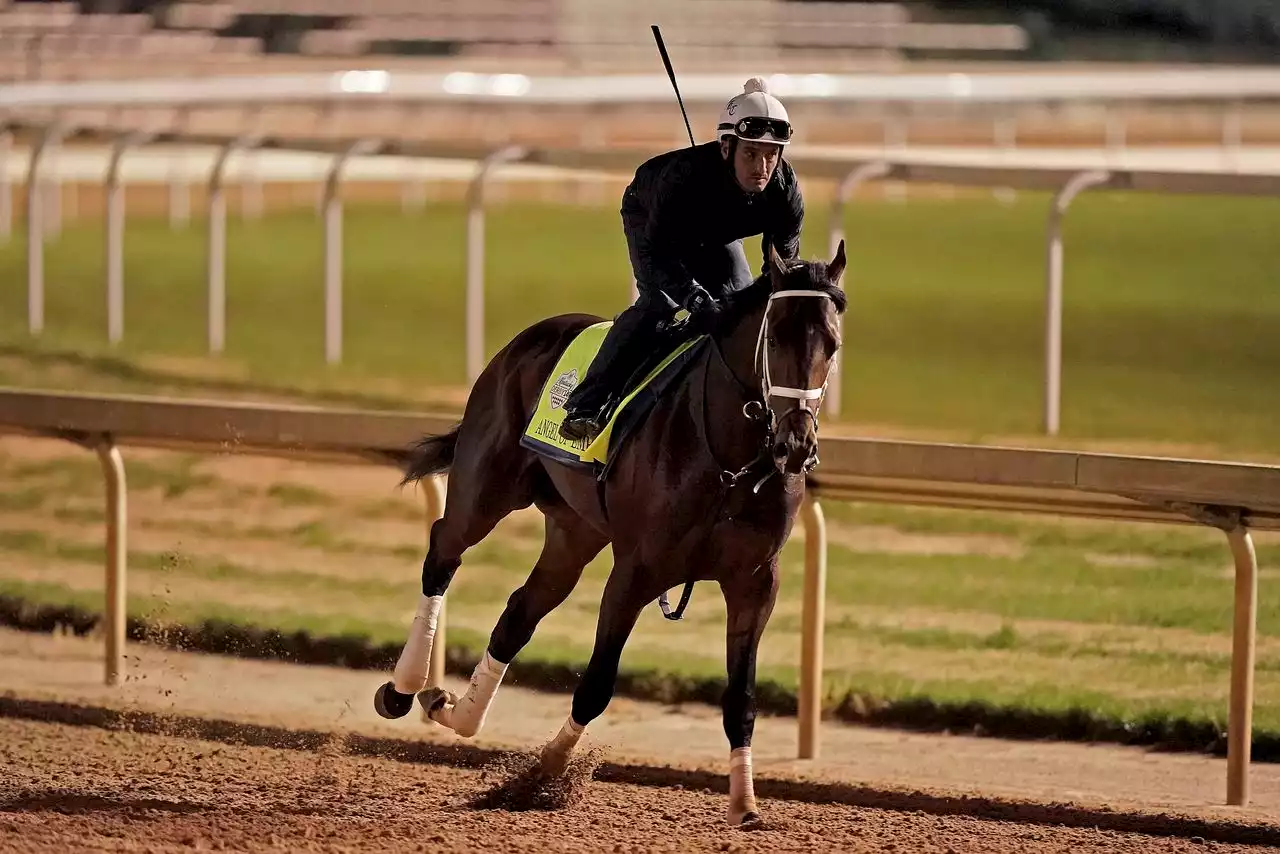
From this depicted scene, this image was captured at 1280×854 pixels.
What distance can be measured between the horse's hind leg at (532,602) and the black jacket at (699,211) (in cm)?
88

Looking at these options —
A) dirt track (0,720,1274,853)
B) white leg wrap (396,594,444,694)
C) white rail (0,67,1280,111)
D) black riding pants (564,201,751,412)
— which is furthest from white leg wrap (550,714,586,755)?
white rail (0,67,1280,111)

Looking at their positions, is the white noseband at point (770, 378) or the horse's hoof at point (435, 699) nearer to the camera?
the white noseband at point (770, 378)

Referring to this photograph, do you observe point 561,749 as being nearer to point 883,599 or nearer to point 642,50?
point 883,599

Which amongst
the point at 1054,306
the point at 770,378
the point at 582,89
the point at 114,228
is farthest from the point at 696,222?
the point at 582,89

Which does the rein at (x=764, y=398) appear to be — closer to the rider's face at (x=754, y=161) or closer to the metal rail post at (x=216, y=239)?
the rider's face at (x=754, y=161)

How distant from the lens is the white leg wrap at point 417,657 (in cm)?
607

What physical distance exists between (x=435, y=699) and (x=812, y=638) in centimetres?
112

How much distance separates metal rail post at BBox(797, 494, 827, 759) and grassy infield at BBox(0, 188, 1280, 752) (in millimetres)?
756

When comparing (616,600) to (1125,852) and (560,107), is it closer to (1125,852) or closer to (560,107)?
(1125,852)

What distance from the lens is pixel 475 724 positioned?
19.3ft

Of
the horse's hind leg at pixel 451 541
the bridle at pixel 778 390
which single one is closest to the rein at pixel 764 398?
the bridle at pixel 778 390

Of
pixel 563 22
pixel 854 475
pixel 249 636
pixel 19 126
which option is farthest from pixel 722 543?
pixel 563 22

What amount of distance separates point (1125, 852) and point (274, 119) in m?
20.0

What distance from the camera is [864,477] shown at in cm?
618
